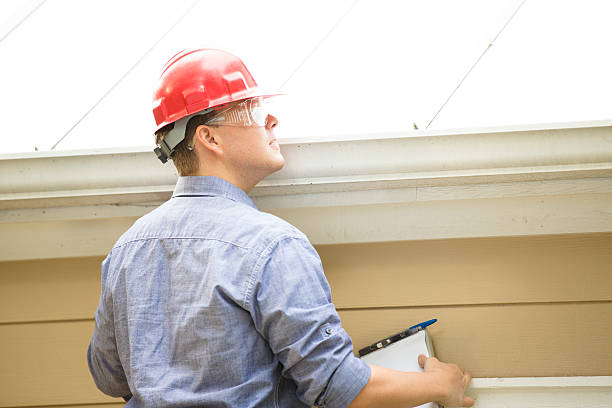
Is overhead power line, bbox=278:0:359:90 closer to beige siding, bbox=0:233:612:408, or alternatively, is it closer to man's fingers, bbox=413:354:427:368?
beige siding, bbox=0:233:612:408

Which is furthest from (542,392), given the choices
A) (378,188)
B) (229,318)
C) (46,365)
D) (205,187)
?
(46,365)

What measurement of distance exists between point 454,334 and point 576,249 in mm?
367

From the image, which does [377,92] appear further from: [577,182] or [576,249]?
[576,249]

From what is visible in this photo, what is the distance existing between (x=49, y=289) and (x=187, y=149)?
2.22 ft

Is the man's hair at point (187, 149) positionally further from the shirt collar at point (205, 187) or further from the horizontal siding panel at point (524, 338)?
the horizontal siding panel at point (524, 338)

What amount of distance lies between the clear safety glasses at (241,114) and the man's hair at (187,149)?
16mm

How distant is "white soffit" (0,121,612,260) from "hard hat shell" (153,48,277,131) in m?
0.17

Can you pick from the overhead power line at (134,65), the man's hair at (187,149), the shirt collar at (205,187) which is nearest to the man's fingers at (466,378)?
the shirt collar at (205,187)

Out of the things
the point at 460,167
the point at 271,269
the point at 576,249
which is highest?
the point at 460,167

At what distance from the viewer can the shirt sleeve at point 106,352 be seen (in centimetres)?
99

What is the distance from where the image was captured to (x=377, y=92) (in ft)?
3.80

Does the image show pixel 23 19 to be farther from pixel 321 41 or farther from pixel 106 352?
pixel 106 352

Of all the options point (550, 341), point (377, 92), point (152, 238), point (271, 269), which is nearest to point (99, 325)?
point (152, 238)

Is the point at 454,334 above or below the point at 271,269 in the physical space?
below
